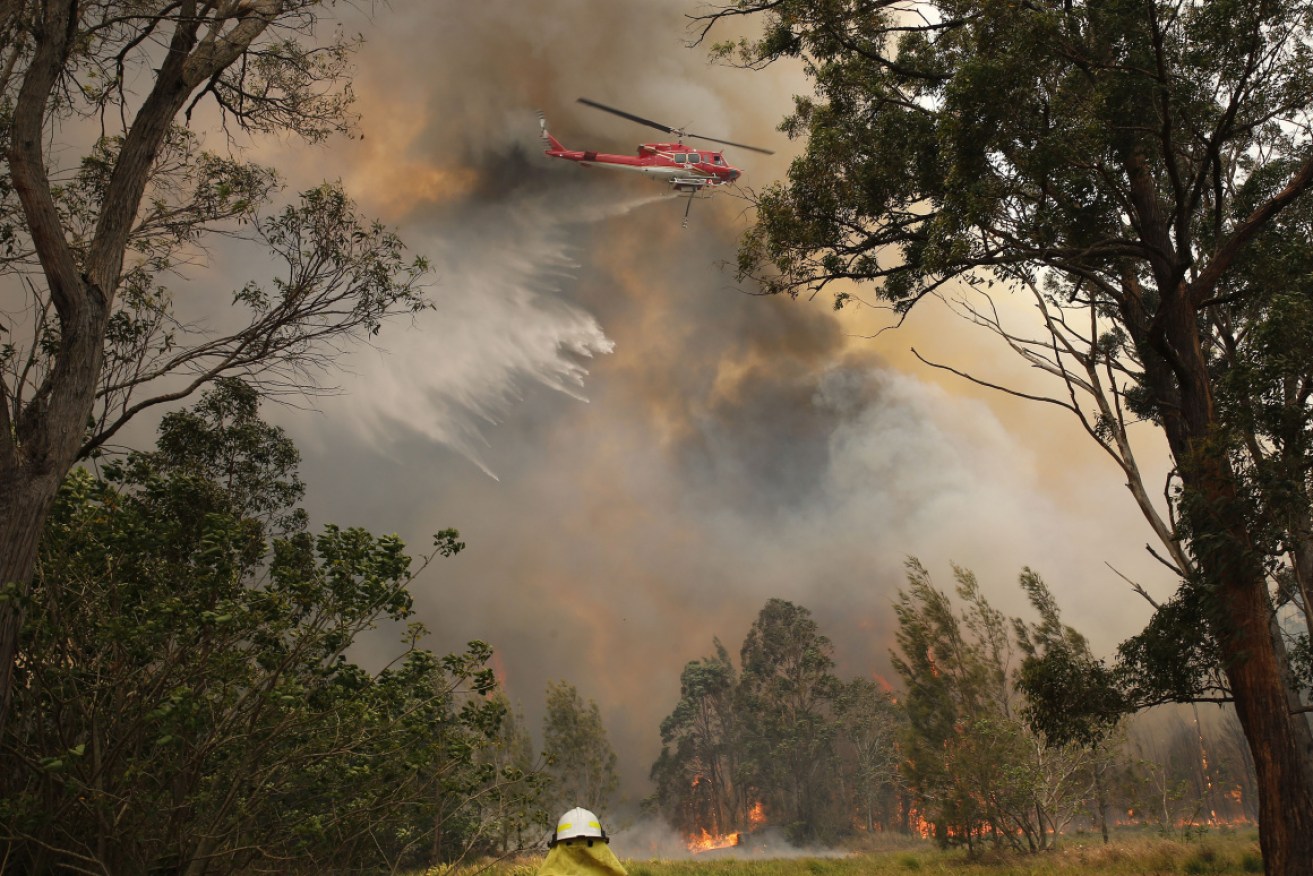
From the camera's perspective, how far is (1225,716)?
45844mm

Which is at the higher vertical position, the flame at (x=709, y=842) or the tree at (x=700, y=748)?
the tree at (x=700, y=748)

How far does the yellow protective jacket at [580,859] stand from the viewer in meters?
3.64

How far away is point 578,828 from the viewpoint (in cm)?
370

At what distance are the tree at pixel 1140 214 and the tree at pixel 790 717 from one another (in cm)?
3572

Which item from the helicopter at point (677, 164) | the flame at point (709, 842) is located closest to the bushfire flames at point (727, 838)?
the flame at point (709, 842)

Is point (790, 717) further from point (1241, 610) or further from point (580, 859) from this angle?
point (580, 859)

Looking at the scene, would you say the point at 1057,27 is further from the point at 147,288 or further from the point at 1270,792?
the point at 147,288

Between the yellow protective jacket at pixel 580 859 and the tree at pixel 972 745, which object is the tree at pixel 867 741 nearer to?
the tree at pixel 972 745

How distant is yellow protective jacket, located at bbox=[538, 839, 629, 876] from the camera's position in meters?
3.64

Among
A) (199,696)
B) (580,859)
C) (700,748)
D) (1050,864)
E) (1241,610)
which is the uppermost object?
(1241,610)

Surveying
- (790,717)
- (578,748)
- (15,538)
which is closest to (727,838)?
(790,717)

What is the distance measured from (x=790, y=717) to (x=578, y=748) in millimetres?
12727

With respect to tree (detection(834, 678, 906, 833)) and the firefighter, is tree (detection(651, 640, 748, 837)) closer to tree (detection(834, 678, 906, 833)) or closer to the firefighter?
tree (detection(834, 678, 906, 833))

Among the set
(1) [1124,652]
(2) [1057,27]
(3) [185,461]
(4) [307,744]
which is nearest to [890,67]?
(2) [1057,27]
